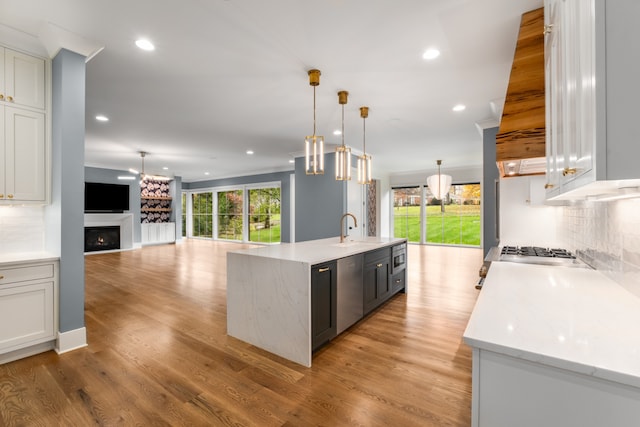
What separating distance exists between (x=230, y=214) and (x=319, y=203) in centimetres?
616

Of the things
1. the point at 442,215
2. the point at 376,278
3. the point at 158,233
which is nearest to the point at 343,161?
the point at 376,278

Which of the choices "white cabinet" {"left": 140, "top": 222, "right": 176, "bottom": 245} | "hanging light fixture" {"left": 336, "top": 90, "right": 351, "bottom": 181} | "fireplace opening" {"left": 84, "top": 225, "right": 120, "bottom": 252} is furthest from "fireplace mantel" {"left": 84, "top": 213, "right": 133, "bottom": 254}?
"hanging light fixture" {"left": 336, "top": 90, "right": 351, "bottom": 181}

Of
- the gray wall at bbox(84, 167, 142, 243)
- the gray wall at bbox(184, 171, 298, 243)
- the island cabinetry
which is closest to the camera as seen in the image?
the island cabinetry

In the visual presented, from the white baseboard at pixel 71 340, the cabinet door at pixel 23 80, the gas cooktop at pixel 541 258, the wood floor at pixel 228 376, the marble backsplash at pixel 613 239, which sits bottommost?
the wood floor at pixel 228 376

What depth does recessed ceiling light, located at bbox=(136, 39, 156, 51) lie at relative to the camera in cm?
241

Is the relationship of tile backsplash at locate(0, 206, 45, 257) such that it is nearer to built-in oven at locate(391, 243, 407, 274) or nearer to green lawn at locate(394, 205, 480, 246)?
built-in oven at locate(391, 243, 407, 274)

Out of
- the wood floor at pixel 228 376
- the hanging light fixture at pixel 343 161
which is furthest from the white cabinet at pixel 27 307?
the hanging light fixture at pixel 343 161

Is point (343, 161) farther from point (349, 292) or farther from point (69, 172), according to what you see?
point (69, 172)

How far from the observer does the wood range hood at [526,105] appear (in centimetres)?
161

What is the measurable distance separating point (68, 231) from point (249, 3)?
2.44m

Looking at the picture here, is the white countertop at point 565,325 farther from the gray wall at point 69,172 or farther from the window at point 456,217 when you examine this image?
the window at point 456,217

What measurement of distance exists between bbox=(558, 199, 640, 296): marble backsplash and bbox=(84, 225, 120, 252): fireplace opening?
35.0 feet

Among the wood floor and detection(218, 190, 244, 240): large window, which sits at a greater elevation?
detection(218, 190, 244, 240): large window

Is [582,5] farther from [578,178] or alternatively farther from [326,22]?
[326,22]
